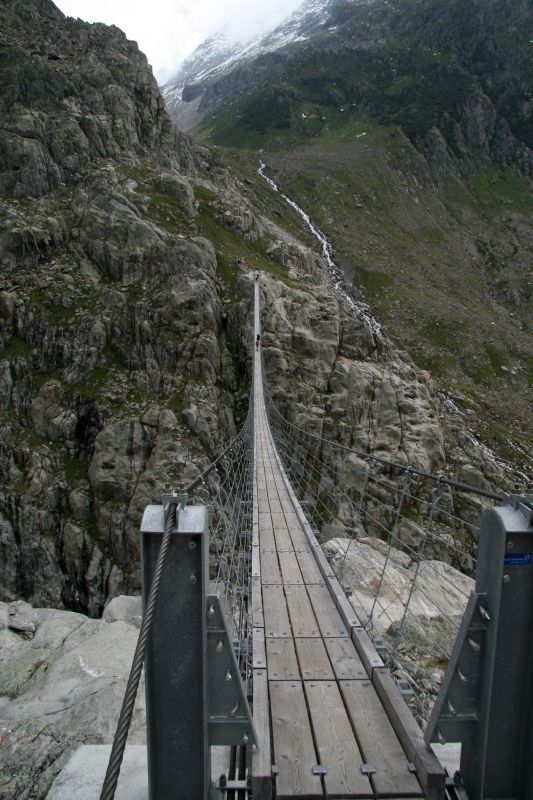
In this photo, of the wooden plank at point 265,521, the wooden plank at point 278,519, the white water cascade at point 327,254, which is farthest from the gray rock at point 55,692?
the white water cascade at point 327,254

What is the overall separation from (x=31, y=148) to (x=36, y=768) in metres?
33.1

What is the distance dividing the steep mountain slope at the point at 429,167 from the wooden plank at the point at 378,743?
1327 inches

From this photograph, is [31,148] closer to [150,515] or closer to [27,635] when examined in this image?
[27,635]

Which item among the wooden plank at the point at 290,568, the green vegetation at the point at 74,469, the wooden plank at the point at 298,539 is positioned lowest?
the green vegetation at the point at 74,469

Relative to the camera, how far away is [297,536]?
612 cm

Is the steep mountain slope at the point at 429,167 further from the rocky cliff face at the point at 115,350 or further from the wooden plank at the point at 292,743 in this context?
Answer: the wooden plank at the point at 292,743

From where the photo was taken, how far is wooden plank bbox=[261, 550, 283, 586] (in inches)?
189

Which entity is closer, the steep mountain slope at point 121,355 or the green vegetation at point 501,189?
the steep mountain slope at point 121,355

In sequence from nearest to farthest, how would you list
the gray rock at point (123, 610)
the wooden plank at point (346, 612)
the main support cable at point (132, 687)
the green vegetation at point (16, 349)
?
the main support cable at point (132, 687) < the wooden plank at point (346, 612) < the gray rock at point (123, 610) < the green vegetation at point (16, 349)

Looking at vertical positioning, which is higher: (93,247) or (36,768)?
(93,247)

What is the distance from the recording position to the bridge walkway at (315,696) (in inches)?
94.8

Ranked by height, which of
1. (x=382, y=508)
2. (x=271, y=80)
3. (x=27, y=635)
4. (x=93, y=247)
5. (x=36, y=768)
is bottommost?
(x=382, y=508)

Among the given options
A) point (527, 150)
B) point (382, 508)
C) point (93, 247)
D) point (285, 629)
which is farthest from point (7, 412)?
point (527, 150)

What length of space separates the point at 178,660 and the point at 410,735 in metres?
1.52
